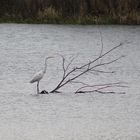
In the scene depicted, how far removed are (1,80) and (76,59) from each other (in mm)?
3028

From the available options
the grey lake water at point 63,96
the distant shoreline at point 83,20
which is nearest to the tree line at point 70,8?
the distant shoreline at point 83,20

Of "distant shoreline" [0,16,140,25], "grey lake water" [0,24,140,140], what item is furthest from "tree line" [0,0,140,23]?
"grey lake water" [0,24,140,140]

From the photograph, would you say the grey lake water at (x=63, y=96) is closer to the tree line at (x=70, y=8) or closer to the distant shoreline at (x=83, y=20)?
the distant shoreline at (x=83, y=20)

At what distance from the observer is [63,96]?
36.3ft

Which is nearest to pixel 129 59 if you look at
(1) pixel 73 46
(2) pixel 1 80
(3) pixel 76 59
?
(3) pixel 76 59

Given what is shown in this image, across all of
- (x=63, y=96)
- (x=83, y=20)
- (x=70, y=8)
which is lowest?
(x=63, y=96)

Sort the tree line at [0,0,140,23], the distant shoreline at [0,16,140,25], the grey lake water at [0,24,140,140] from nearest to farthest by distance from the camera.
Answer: the grey lake water at [0,24,140,140] → the distant shoreline at [0,16,140,25] → the tree line at [0,0,140,23]

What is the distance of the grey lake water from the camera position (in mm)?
8938

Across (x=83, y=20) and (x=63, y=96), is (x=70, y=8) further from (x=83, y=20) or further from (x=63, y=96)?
(x=63, y=96)

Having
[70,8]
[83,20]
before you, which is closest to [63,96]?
[83,20]

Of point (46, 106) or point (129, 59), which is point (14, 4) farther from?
point (46, 106)

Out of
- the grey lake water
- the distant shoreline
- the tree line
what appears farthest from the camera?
the tree line

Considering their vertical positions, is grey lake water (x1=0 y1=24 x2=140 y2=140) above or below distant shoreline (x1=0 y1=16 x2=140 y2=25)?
below

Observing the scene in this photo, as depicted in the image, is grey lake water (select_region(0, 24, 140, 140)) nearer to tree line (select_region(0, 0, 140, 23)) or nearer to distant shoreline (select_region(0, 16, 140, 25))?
distant shoreline (select_region(0, 16, 140, 25))
